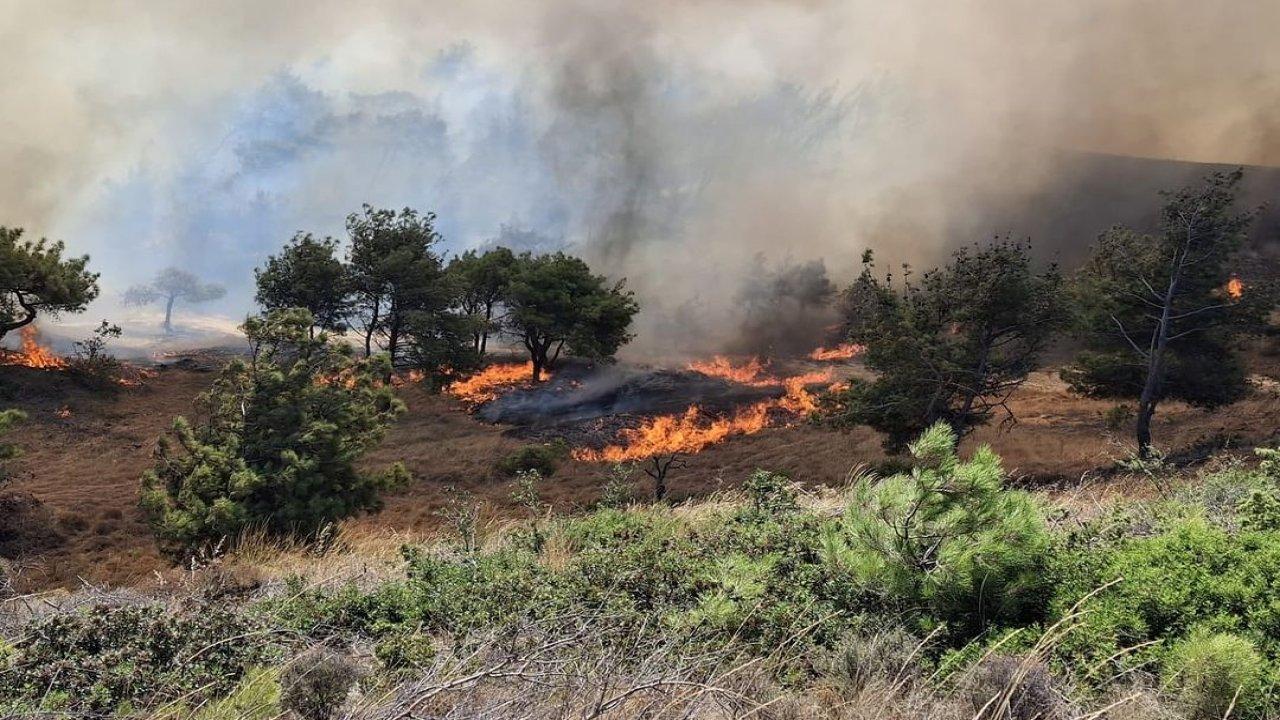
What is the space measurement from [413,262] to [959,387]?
106ft

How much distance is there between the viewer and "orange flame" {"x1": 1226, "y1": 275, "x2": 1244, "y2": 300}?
21.4 meters

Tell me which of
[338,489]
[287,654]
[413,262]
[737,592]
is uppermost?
[413,262]

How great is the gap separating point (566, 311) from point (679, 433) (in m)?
16.1

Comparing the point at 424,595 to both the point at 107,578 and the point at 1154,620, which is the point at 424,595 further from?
the point at 107,578

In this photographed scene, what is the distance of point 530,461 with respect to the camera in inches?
1109

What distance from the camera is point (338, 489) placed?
1176 cm

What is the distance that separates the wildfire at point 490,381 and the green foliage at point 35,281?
1931cm

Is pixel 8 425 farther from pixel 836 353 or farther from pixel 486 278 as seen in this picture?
pixel 836 353

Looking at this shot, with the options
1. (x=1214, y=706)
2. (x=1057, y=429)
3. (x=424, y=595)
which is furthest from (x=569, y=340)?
(x=1214, y=706)

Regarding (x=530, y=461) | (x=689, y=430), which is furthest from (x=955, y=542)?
(x=689, y=430)

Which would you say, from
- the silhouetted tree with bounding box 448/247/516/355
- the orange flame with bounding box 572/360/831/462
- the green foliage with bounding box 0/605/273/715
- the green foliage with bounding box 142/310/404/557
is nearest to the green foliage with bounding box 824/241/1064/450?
the orange flame with bounding box 572/360/831/462

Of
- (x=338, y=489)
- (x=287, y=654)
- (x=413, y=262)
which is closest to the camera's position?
(x=287, y=654)

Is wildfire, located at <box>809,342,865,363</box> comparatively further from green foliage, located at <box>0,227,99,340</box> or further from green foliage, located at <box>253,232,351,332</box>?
green foliage, located at <box>0,227,99,340</box>

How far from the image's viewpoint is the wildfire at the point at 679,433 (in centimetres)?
3153
